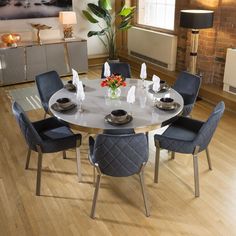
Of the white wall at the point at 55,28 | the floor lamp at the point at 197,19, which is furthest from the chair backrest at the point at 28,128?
the white wall at the point at 55,28

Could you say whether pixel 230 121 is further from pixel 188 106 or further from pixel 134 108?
pixel 134 108

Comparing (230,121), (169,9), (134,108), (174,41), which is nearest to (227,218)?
(134,108)

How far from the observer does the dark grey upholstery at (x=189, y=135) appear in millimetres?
2561

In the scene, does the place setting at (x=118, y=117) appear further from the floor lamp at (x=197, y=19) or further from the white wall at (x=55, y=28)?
the white wall at (x=55, y=28)

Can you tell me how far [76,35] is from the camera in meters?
6.74

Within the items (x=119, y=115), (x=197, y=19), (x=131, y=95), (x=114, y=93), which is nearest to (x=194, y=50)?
(x=197, y=19)

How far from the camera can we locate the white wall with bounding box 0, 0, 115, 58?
5.98 m

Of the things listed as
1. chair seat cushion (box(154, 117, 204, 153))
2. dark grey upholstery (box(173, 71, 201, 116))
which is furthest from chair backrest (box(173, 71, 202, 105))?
chair seat cushion (box(154, 117, 204, 153))

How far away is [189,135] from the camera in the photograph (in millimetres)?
2877

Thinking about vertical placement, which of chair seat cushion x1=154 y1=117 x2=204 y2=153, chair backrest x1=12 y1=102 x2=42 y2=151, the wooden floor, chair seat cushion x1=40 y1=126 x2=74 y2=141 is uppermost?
chair backrest x1=12 y1=102 x2=42 y2=151

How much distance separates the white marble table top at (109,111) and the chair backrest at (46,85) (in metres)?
0.42

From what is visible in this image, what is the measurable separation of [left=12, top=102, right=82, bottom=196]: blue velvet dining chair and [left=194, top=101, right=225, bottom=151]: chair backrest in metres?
1.06

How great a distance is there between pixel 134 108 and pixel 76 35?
4388mm

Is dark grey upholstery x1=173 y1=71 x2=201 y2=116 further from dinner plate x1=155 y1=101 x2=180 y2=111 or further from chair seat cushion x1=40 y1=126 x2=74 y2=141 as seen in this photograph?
chair seat cushion x1=40 y1=126 x2=74 y2=141
